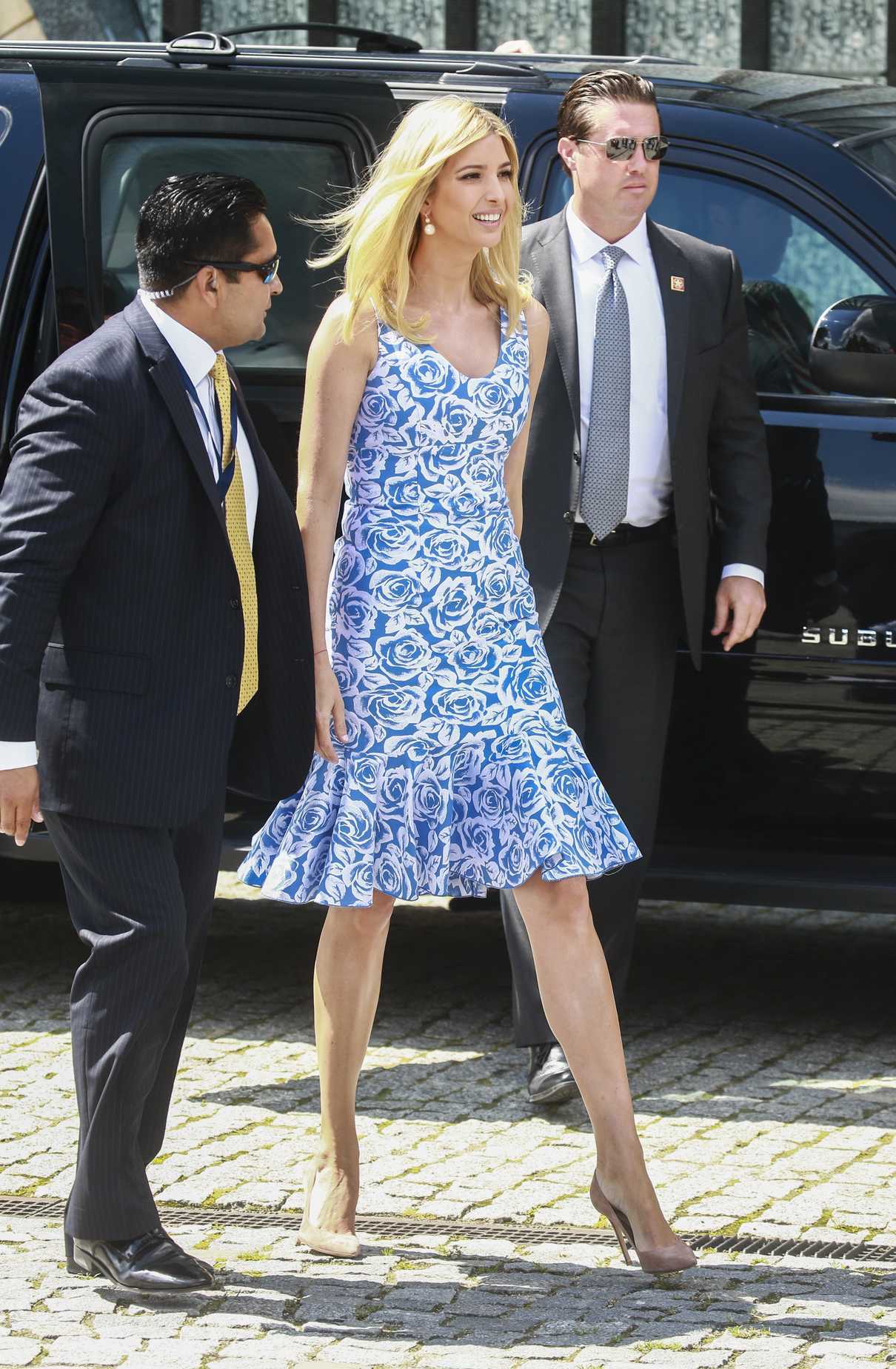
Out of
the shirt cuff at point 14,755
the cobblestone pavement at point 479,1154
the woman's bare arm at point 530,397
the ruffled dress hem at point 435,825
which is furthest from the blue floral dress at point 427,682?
the cobblestone pavement at point 479,1154

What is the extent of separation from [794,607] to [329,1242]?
1874 mm

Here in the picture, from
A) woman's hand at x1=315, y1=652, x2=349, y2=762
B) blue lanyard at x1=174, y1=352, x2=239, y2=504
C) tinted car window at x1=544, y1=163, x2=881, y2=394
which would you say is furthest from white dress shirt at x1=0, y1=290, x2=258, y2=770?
tinted car window at x1=544, y1=163, x2=881, y2=394

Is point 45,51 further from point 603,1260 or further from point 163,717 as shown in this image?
point 603,1260

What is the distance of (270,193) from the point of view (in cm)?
541

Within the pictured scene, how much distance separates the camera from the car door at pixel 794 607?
5.14 m

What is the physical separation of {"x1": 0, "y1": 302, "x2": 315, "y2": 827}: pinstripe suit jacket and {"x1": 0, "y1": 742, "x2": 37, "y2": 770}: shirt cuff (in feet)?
0.06

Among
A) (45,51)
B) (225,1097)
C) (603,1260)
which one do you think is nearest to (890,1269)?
(603,1260)

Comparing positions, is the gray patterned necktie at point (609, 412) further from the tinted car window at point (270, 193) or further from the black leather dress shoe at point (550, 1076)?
the black leather dress shoe at point (550, 1076)

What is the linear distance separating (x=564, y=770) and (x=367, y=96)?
2.03 metres

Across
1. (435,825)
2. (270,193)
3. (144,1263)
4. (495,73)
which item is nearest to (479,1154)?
(435,825)

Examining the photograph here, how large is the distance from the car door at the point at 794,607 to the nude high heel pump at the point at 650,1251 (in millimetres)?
1479

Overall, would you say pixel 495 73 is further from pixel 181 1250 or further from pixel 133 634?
pixel 181 1250

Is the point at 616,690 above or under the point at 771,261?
under

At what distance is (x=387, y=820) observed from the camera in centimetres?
404
